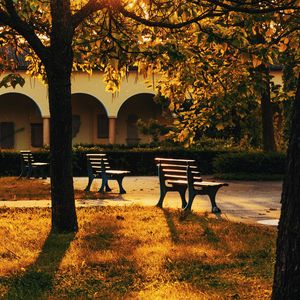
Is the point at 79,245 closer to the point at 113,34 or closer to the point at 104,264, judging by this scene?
the point at 104,264

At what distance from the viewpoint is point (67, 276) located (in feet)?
18.2

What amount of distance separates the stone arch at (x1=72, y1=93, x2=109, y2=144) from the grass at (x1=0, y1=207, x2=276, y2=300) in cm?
2684

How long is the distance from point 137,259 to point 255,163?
1437 centimetres

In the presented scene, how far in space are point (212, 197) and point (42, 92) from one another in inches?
973

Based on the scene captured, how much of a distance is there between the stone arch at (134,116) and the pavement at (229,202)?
1909 cm

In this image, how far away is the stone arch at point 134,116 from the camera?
118 ft

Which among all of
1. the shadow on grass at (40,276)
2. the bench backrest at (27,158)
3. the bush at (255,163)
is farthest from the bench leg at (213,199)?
the bench backrest at (27,158)

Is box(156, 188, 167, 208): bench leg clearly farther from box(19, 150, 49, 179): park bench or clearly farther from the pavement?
box(19, 150, 49, 179): park bench

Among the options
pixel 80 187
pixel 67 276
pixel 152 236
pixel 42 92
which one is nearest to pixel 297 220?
pixel 67 276

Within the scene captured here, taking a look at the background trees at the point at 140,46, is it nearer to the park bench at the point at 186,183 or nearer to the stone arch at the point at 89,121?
the park bench at the point at 186,183

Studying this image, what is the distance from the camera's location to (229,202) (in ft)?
41.0

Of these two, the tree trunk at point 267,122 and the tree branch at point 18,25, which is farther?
the tree trunk at point 267,122

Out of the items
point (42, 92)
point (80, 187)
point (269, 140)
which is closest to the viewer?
point (80, 187)

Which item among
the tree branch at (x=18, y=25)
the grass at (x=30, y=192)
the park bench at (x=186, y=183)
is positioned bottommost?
the grass at (x=30, y=192)
